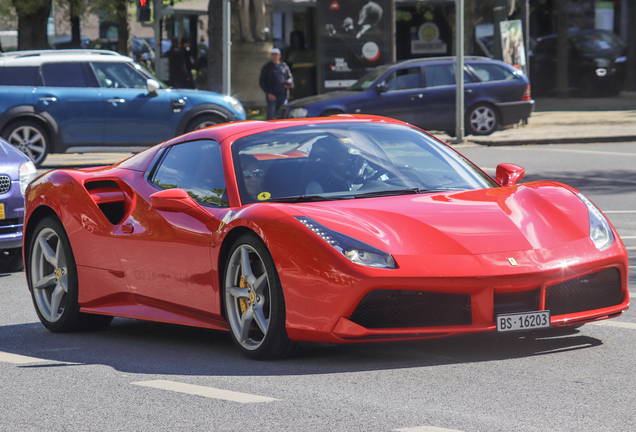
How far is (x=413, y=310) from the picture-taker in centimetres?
520

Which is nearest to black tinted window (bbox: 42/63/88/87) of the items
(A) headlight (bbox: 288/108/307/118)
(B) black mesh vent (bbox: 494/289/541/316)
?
(A) headlight (bbox: 288/108/307/118)

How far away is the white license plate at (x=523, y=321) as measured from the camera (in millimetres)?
5195

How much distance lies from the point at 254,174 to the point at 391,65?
1717 centimetres

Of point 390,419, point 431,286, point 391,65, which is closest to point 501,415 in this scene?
point 390,419

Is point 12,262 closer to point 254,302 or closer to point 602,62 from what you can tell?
point 254,302

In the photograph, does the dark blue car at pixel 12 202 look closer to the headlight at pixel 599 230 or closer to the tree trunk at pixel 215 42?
the headlight at pixel 599 230

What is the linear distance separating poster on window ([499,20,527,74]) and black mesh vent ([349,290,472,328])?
849 inches

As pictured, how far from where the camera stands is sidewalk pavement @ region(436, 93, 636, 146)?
22.0m

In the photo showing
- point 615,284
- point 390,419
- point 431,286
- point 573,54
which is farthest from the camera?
point 573,54

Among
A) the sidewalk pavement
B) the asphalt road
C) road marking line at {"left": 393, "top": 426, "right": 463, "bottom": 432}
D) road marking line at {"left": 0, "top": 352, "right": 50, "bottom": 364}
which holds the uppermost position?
road marking line at {"left": 393, "top": 426, "right": 463, "bottom": 432}

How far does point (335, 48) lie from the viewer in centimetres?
2747

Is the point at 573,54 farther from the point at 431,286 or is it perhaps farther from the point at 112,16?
the point at 431,286

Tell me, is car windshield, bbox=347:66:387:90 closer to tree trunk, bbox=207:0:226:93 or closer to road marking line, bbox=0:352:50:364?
tree trunk, bbox=207:0:226:93

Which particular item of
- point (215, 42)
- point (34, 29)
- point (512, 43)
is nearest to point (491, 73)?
point (512, 43)
